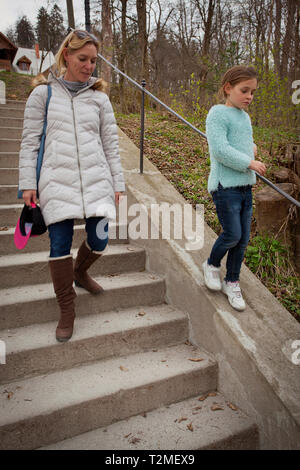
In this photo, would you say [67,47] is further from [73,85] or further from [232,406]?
[232,406]

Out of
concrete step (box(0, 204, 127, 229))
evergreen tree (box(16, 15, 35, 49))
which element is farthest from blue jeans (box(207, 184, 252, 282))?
evergreen tree (box(16, 15, 35, 49))

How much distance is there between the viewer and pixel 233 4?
15.4 metres

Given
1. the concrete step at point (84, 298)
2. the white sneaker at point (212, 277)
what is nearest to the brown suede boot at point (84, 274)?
the concrete step at point (84, 298)

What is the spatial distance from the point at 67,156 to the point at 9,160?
6.48 feet

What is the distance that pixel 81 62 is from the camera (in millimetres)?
1839

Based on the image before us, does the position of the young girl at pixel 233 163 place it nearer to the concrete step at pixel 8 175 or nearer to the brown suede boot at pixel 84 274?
the brown suede boot at pixel 84 274

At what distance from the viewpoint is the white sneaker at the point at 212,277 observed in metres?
2.25

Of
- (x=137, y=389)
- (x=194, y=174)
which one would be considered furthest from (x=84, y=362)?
(x=194, y=174)

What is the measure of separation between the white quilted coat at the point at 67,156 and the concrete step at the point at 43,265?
0.70 metres

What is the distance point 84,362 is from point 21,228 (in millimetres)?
913

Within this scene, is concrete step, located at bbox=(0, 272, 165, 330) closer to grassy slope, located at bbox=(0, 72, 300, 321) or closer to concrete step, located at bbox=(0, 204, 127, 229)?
concrete step, located at bbox=(0, 204, 127, 229)

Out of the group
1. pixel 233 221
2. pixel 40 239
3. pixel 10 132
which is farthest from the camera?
pixel 10 132

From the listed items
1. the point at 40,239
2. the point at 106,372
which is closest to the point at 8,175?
the point at 40,239
